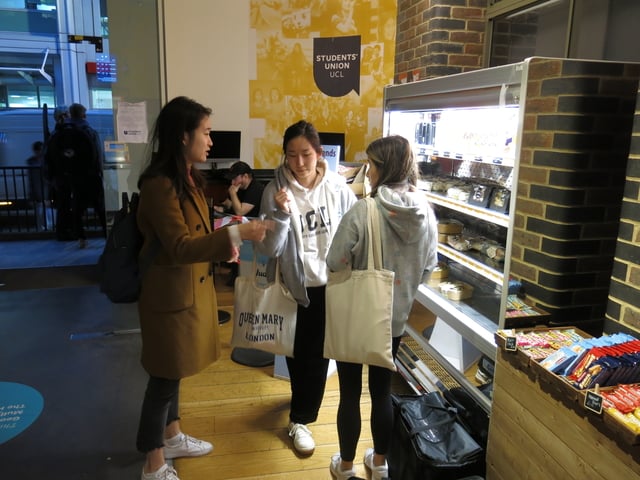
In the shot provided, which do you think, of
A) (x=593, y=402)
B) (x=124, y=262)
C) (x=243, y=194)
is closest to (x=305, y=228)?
(x=124, y=262)

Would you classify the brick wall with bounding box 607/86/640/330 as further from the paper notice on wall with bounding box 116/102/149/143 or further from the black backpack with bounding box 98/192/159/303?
the paper notice on wall with bounding box 116/102/149/143

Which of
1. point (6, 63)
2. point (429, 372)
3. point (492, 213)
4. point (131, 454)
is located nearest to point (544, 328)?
point (492, 213)

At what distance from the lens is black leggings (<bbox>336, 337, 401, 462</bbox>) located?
7.07ft

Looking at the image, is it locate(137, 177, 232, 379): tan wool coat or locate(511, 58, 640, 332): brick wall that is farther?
locate(511, 58, 640, 332): brick wall

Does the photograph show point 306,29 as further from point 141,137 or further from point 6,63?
point 6,63

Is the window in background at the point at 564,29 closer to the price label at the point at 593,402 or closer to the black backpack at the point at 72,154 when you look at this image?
the price label at the point at 593,402

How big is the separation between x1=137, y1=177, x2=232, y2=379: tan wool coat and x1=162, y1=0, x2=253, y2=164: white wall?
10.7 ft

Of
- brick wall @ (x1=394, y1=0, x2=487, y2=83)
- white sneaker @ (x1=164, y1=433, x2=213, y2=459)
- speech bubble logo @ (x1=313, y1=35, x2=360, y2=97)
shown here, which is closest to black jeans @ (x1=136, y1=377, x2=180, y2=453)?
white sneaker @ (x1=164, y1=433, x2=213, y2=459)

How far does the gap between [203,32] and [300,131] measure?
10.9ft

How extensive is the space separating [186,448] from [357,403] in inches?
36.9

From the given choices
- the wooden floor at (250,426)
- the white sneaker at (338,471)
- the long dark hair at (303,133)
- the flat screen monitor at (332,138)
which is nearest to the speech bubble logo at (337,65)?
the flat screen monitor at (332,138)

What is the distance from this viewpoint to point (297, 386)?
2.64m

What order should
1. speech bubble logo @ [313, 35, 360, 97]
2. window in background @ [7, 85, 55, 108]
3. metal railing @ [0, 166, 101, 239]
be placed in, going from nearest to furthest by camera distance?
1. speech bubble logo @ [313, 35, 360, 97]
2. metal railing @ [0, 166, 101, 239]
3. window in background @ [7, 85, 55, 108]

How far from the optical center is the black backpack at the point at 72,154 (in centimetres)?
620
